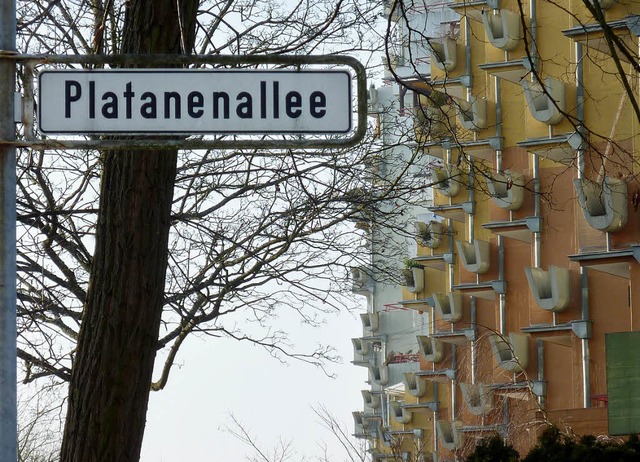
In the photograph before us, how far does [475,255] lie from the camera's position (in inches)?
1663

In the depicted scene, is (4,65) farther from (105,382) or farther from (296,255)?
(296,255)

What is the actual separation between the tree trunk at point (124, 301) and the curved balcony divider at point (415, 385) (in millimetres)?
44726

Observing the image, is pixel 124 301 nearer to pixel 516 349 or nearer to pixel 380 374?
pixel 516 349

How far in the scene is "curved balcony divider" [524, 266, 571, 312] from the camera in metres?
33.8

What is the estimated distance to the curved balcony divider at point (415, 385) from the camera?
51509mm

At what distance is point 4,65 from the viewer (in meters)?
4.16

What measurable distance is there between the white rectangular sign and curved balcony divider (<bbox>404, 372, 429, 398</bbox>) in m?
47.2

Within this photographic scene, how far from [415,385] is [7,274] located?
4907 centimetres

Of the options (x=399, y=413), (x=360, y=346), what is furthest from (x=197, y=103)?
(x=360, y=346)

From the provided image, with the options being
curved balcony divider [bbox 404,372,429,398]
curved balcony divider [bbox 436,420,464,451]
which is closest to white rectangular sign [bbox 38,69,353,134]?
curved balcony divider [bbox 436,420,464,451]

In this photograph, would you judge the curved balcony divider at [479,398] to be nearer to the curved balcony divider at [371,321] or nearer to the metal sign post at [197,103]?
the curved balcony divider at [371,321]

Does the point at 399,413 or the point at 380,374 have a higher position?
the point at 380,374

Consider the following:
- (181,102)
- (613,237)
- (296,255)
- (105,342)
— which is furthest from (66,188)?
(613,237)

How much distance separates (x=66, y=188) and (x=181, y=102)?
9485 millimetres
